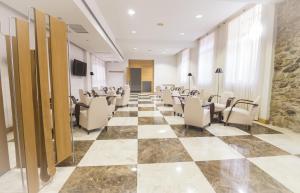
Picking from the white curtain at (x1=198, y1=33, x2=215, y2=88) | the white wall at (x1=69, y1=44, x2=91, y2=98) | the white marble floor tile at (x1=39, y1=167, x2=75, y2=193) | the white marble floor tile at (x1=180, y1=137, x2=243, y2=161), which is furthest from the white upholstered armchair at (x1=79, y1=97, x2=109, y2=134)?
the white curtain at (x1=198, y1=33, x2=215, y2=88)

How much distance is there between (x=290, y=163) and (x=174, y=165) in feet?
5.43

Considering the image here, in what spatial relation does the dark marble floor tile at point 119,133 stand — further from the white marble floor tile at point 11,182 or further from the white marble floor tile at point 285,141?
the white marble floor tile at point 285,141

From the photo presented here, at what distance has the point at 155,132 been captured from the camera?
358 cm

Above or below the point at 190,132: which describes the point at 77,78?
above

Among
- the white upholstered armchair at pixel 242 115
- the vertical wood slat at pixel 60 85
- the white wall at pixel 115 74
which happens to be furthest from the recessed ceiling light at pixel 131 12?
the white wall at pixel 115 74

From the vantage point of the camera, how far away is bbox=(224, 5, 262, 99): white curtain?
4.52 m

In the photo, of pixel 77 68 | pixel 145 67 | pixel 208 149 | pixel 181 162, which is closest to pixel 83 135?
pixel 181 162

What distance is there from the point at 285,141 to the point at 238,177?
194cm

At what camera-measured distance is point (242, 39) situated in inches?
203

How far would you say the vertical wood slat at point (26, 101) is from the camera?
143cm

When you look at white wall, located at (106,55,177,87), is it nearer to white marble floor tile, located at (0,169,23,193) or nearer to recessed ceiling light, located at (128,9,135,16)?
recessed ceiling light, located at (128,9,135,16)

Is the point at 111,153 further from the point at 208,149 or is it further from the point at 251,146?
the point at 251,146

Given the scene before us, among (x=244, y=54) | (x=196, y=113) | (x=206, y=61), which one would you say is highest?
(x=206, y=61)

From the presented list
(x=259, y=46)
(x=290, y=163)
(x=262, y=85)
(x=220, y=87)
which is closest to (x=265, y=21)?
(x=259, y=46)
